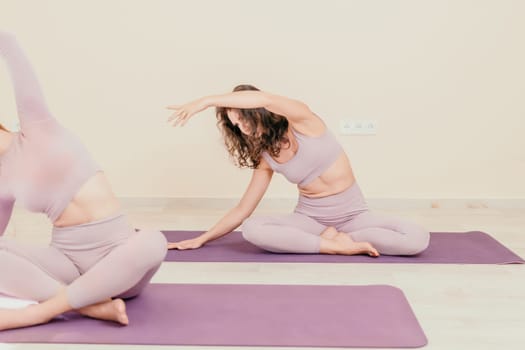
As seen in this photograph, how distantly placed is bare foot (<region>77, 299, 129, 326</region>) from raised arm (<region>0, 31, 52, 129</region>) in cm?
63

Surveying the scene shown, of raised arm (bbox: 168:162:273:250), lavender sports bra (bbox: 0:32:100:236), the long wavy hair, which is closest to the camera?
lavender sports bra (bbox: 0:32:100:236)

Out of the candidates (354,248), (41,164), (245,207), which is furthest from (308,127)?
(41,164)

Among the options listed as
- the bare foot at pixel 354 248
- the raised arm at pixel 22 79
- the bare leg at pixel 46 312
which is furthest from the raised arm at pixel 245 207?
the raised arm at pixel 22 79

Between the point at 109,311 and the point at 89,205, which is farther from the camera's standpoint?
the point at 89,205

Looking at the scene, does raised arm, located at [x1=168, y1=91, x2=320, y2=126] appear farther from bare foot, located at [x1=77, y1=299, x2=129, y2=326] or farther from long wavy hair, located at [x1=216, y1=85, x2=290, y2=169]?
bare foot, located at [x1=77, y1=299, x2=129, y2=326]

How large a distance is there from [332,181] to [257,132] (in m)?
0.44

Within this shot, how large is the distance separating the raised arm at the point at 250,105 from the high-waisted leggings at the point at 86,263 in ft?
1.43

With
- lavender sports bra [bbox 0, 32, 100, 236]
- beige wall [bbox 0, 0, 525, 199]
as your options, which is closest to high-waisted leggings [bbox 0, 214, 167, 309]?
lavender sports bra [bbox 0, 32, 100, 236]

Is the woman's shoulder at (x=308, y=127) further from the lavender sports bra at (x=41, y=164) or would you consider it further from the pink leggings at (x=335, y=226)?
the lavender sports bra at (x=41, y=164)

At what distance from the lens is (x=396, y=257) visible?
3139 millimetres

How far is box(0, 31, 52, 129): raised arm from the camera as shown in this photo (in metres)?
2.14

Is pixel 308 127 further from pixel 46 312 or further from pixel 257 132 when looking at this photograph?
pixel 46 312

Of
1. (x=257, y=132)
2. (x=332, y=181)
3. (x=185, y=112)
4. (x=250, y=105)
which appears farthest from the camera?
(x=332, y=181)

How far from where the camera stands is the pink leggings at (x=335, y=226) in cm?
312
